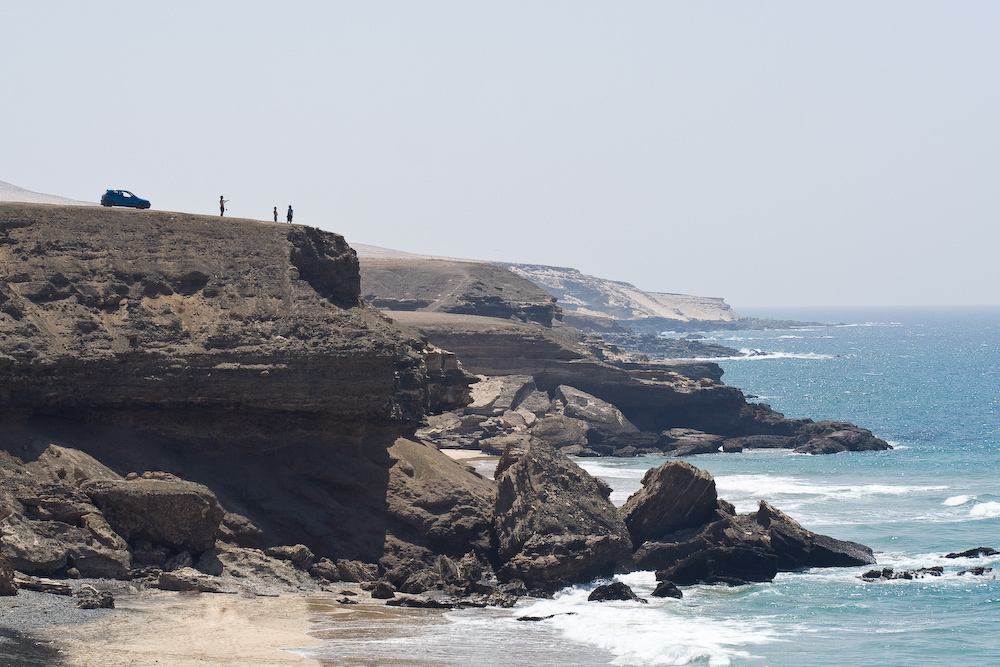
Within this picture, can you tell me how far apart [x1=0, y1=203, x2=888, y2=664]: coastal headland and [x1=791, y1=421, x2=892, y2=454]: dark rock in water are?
97.0 feet

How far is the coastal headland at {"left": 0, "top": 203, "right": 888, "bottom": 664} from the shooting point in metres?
29.0

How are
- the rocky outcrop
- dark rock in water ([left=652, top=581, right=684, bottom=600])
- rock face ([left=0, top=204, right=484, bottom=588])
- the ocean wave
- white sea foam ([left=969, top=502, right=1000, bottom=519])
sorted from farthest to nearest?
1. the ocean wave
2. white sea foam ([left=969, top=502, right=1000, bottom=519])
3. the rocky outcrop
4. dark rock in water ([left=652, top=581, right=684, bottom=600])
5. rock face ([left=0, top=204, right=484, bottom=588])

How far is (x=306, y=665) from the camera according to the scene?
23.3 metres

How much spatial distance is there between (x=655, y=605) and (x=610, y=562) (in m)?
2.95

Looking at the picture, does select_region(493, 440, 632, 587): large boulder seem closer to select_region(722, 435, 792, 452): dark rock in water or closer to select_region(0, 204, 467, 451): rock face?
select_region(0, 204, 467, 451): rock face

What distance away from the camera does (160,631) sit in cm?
2427

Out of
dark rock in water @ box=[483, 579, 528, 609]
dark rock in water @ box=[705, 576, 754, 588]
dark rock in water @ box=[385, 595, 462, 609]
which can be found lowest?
dark rock in water @ box=[705, 576, 754, 588]

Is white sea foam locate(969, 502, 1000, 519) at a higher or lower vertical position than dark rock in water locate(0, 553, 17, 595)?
lower

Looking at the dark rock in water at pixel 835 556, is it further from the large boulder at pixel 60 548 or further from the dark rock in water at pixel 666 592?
the large boulder at pixel 60 548

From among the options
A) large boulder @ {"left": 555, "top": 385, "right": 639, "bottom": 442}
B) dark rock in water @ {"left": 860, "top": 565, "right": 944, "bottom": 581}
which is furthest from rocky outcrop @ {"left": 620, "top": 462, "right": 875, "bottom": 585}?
large boulder @ {"left": 555, "top": 385, "right": 639, "bottom": 442}

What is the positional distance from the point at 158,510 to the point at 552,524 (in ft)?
34.6

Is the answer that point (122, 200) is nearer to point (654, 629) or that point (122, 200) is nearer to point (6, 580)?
point (6, 580)

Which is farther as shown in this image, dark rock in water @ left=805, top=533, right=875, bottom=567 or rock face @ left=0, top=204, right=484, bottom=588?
dark rock in water @ left=805, top=533, right=875, bottom=567

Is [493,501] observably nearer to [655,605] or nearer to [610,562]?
[610,562]
